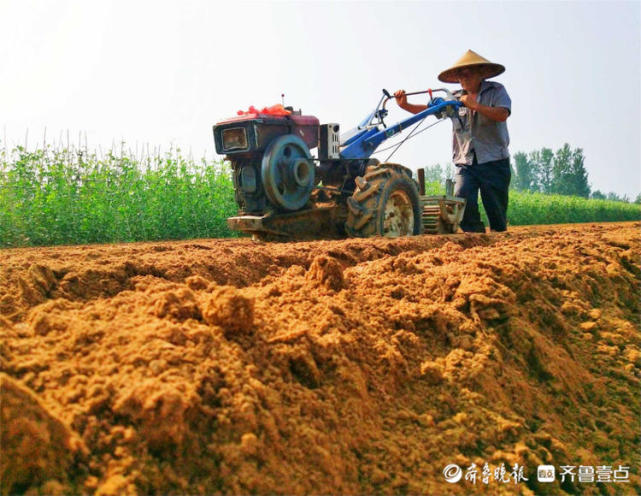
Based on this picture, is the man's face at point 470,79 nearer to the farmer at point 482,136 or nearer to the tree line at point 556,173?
the farmer at point 482,136

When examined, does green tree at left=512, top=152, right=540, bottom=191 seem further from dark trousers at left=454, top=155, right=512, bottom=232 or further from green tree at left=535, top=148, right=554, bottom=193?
dark trousers at left=454, top=155, right=512, bottom=232

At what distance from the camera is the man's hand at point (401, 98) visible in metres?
7.25

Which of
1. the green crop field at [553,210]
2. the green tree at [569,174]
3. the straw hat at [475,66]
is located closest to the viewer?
the straw hat at [475,66]

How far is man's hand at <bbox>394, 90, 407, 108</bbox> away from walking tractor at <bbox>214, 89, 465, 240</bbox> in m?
0.26

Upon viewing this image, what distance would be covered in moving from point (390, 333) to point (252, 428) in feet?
3.45

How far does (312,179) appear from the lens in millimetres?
6602

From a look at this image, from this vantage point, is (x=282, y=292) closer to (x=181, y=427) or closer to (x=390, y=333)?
(x=390, y=333)

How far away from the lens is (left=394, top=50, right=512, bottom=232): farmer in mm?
6293

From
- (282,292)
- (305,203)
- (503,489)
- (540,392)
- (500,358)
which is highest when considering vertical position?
(305,203)

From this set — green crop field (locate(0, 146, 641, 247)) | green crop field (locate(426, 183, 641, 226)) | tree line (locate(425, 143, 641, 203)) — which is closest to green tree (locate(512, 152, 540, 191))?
tree line (locate(425, 143, 641, 203))

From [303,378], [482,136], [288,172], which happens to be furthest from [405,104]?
[303,378]

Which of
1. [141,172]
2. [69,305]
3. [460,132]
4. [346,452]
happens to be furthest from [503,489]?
[141,172]

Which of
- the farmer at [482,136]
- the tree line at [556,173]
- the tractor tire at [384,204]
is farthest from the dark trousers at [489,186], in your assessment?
the tree line at [556,173]

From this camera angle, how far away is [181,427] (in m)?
1.52
